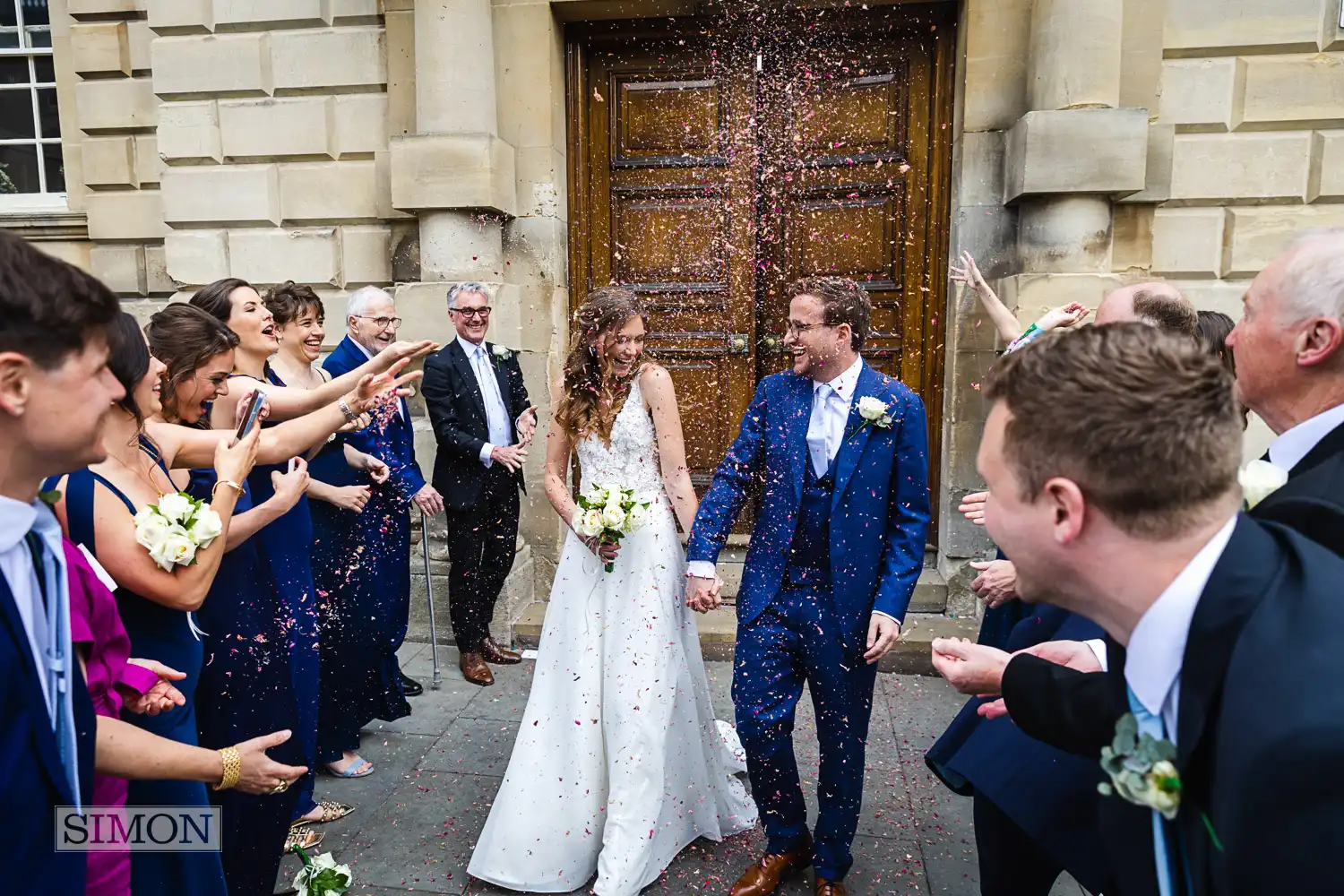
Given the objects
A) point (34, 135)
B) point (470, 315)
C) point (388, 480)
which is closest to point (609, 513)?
point (388, 480)

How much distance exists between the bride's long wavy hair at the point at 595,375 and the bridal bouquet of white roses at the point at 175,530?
1.72m

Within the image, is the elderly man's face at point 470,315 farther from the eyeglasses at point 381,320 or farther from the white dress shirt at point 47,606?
the white dress shirt at point 47,606

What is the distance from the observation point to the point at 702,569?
3410 millimetres

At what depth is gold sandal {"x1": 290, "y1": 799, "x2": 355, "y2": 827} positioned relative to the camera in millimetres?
3760

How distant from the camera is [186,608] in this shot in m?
2.30

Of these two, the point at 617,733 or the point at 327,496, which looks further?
the point at 327,496

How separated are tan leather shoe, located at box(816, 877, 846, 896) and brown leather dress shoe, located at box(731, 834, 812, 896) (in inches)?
5.7

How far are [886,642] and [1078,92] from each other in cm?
426

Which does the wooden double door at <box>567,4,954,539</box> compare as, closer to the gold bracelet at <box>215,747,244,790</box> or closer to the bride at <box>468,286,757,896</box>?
the bride at <box>468,286,757,896</box>

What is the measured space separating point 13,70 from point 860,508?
9.49 m

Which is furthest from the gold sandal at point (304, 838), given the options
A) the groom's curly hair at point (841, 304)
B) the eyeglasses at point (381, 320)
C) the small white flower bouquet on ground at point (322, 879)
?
the groom's curly hair at point (841, 304)

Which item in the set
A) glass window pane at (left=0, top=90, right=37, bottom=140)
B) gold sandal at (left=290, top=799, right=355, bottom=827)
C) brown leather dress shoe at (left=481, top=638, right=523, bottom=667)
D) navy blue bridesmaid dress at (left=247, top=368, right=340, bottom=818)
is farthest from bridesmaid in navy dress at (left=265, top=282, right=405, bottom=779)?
glass window pane at (left=0, top=90, right=37, bottom=140)

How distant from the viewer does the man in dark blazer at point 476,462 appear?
18.1ft

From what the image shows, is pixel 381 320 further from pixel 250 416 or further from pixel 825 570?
pixel 825 570
